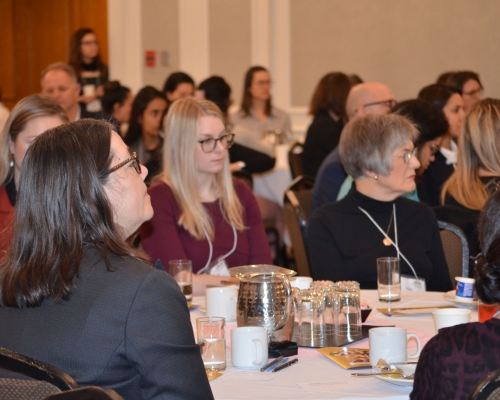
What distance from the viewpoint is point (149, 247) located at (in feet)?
10.5

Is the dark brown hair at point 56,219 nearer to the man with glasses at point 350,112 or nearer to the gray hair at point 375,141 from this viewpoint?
the gray hair at point 375,141

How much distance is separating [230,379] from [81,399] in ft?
2.27

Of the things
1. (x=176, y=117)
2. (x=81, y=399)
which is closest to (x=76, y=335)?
(x=81, y=399)

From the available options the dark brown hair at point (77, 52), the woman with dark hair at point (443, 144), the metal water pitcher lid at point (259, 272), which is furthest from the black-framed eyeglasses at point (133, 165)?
the dark brown hair at point (77, 52)

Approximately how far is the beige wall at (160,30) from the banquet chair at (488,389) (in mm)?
7864

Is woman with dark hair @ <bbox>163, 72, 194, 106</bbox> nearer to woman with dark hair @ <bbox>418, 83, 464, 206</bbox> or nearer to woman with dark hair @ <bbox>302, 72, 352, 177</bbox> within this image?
woman with dark hair @ <bbox>302, 72, 352, 177</bbox>

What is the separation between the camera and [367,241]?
9.91ft

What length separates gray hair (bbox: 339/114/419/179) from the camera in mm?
3045

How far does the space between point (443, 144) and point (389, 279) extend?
2.30 meters

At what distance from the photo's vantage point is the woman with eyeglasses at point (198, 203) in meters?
3.20

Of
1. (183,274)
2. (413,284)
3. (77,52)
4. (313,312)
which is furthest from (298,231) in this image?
(77,52)

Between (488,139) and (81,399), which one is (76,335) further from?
(488,139)

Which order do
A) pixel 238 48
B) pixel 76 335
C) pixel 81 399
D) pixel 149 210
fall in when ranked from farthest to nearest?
pixel 238 48
pixel 149 210
pixel 76 335
pixel 81 399

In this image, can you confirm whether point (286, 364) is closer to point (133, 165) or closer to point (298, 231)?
point (133, 165)
